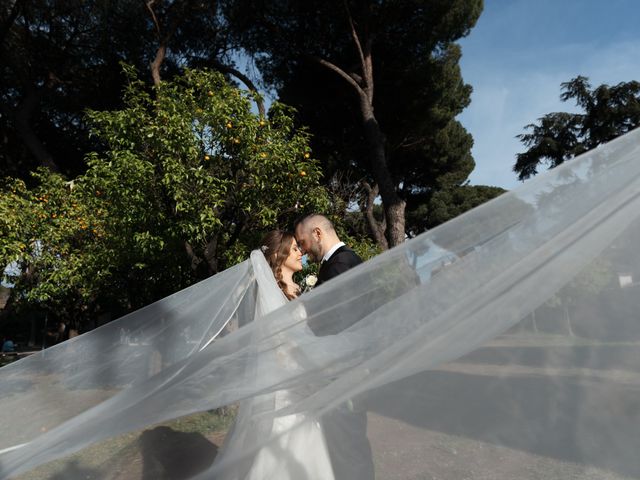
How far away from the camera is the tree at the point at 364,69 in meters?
10.9

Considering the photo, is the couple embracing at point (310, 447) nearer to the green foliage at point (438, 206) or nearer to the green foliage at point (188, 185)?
the green foliage at point (188, 185)

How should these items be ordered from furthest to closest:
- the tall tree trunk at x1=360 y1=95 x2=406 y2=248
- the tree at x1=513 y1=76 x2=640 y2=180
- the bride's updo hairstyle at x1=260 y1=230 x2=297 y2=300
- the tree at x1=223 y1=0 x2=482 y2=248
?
1. the tree at x1=513 y1=76 x2=640 y2=180
2. the tree at x1=223 y1=0 x2=482 y2=248
3. the tall tree trunk at x1=360 y1=95 x2=406 y2=248
4. the bride's updo hairstyle at x1=260 y1=230 x2=297 y2=300

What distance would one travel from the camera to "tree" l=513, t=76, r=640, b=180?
19.2m

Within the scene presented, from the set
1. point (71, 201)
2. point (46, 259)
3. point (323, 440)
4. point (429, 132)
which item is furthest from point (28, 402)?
point (429, 132)

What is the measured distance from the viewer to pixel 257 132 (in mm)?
5969

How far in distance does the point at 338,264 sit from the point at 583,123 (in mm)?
21197

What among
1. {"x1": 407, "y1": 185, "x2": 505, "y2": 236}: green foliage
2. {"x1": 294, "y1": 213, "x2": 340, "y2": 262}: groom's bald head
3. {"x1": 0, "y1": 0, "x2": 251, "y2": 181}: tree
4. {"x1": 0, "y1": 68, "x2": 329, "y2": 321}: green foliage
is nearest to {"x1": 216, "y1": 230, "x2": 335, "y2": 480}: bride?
{"x1": 294, "y1": 213, "x2": 340, "y2": 262}: groom's bald head

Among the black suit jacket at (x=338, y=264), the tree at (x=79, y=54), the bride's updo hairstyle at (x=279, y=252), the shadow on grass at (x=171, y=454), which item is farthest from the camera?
the tree at (x=79, y=54)

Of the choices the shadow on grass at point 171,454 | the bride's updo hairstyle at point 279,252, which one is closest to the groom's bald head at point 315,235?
the bride's updo hairstyle at point 279,252

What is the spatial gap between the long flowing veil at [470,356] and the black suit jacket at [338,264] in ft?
2.44

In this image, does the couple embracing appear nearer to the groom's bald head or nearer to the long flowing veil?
the long flowing veil

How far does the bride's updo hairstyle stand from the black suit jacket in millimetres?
640

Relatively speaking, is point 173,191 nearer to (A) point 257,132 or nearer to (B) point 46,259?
(A) point 257,132

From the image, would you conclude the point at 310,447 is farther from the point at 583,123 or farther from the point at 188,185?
the point at 583,123
